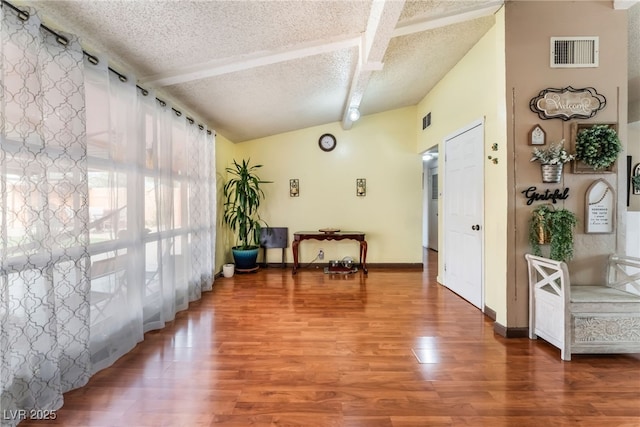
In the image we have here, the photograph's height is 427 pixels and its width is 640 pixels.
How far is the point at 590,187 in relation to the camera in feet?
8.13

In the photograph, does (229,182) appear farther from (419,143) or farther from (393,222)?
(419,143)

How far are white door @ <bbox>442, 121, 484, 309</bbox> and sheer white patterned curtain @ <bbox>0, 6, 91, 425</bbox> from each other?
3490 millimetres

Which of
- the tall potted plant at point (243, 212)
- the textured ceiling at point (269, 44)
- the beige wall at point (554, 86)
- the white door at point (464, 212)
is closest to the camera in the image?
the textured ceiling at point (269, 44)

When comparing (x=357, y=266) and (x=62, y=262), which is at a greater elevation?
(x=62, y=262)

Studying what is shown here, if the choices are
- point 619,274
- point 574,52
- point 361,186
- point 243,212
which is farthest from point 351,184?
point 619,274

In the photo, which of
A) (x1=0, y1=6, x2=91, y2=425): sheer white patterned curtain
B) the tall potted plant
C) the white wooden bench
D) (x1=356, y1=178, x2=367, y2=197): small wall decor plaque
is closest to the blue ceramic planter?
the tall potted plant

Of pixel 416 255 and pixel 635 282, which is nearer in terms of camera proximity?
pixel 635 282

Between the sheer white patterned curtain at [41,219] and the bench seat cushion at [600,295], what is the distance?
3.44m

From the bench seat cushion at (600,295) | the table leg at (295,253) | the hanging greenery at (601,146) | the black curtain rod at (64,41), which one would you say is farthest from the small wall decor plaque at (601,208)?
the black curtain rod at (64,41)

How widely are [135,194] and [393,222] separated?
13.3 feet

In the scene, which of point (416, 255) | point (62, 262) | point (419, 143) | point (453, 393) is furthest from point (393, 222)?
point (62, 262)

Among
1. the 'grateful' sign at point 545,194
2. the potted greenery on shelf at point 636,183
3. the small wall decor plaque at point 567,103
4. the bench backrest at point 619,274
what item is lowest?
the bench backrest at point 619,274

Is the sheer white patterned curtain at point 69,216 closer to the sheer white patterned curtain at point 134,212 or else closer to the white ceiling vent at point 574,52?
the sheer white patterned curtain at point 134,212

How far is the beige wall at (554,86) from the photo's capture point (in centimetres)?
246
